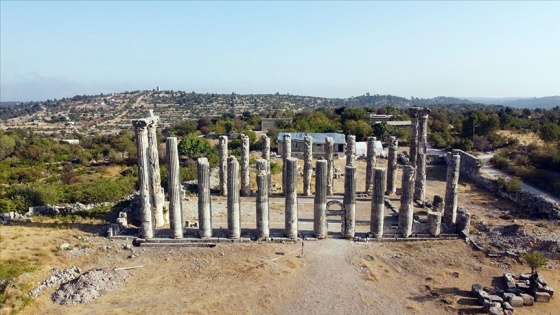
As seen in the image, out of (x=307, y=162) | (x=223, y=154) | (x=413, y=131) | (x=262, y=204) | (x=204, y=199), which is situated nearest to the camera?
(x=262, y=204)

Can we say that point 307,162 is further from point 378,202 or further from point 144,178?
point 144,178

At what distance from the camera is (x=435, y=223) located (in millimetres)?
24297

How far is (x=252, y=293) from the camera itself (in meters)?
18.9

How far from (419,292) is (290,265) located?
22.0ft

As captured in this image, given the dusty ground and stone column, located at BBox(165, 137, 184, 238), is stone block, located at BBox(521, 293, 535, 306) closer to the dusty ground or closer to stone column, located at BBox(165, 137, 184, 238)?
the dusty ground

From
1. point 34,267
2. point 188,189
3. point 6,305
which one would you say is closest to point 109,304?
point 6,305

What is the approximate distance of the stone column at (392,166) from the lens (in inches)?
1277

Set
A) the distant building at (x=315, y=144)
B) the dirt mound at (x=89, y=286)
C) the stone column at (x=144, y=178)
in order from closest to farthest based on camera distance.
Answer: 1. the dirt mound at (x=89, y=286)
2. the stone column at (x=144, y=178)
3. the distant building at (x=315, y=144)

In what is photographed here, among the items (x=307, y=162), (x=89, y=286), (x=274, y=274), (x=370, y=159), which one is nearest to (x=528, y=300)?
(x=274, y=274)

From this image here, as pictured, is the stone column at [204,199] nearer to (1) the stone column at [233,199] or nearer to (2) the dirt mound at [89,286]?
(1) the stone column at [233,199]

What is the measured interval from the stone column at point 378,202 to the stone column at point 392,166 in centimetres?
933

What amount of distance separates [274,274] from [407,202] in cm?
948

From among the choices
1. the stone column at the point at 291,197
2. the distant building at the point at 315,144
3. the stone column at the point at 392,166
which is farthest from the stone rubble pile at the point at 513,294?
the distant building at the point at 315,144

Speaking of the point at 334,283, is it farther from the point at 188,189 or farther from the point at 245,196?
the point at 188,189
